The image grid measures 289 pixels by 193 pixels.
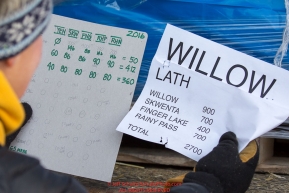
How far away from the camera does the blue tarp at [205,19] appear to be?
6.25 feet

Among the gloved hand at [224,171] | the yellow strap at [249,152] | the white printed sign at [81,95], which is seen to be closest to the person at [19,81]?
the gloved hand at [224,171]

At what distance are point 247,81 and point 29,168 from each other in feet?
3.38

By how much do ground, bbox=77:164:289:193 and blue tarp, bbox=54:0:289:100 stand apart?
0.41 m

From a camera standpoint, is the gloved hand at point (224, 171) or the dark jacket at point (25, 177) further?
the gloved hand at point (224, 171)

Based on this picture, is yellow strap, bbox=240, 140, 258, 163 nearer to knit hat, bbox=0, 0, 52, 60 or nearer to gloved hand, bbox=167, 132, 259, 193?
gloved hand, bbox=167, 132, 259, 193

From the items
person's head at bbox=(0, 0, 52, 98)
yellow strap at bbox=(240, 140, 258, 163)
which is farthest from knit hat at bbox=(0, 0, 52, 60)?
yellow strap at bbox=(240, 140, 258, 163)

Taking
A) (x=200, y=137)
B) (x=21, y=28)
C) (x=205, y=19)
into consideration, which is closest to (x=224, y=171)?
(x=200, y=137)

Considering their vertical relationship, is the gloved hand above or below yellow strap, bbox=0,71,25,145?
below

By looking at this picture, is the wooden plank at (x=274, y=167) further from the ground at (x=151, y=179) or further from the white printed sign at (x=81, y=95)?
the white printed sign at (x=81, y=95)

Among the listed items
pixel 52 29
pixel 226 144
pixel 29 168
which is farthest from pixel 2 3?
pixel 52 29

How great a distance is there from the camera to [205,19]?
197 cm

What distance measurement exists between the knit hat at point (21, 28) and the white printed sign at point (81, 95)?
3.42 ft

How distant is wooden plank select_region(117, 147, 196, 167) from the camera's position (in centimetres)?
219

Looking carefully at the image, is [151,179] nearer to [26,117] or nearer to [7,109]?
[26,117]
